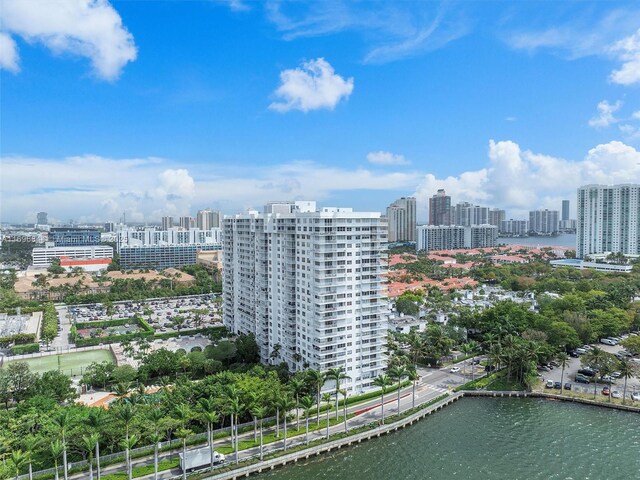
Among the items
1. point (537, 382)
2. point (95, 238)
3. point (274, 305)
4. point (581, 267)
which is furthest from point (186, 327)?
point (95, 238)

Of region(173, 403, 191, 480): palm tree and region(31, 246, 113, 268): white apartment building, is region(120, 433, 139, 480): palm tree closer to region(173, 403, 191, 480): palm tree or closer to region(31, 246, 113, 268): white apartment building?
region(173, 403, 191, 480): palm tree

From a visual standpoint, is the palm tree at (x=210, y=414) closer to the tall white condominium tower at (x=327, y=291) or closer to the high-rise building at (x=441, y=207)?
the tall white condominium tower at (x=327, y=291)

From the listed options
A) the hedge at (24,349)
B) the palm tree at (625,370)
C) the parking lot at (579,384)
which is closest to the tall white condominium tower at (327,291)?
the parking lot at (579,384)

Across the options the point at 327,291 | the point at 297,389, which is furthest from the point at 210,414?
the point at 327,291

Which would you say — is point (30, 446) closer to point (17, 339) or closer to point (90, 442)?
point (90, 442)

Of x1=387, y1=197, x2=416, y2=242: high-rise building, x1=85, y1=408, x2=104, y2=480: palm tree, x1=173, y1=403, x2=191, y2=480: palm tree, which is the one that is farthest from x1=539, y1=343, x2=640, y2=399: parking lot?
x1=387, y1=197, x2=416, y2=242: high-rise building

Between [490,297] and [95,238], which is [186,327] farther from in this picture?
[95,238]
